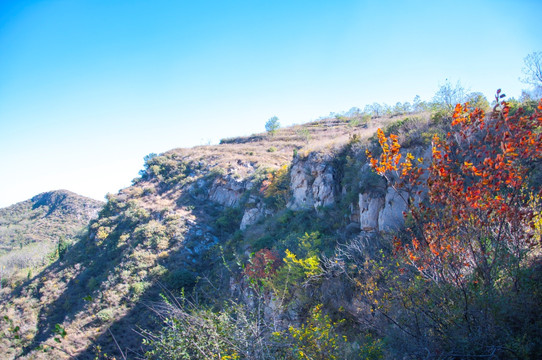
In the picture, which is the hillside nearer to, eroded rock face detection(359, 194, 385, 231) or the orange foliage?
eroded rock face detection(359, 194, 385, 231)

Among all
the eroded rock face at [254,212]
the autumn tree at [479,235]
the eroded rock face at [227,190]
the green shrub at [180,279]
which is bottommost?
the green shrub at [180,279]

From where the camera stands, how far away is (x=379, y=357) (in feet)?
15.1

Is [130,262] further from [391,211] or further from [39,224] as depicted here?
[39,224]

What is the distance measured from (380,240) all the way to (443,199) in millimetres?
5963

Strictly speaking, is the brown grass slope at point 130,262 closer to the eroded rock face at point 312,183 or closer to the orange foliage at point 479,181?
the eroded rock face at point 312,183

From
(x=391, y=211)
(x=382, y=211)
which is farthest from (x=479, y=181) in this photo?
(x=382, y=211)

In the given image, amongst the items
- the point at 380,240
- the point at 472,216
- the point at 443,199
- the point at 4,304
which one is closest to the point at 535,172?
the point at 380,240

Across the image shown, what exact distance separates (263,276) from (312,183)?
23.6ft

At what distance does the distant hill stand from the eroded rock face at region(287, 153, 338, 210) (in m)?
40.3

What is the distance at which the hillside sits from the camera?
3715 millimetres

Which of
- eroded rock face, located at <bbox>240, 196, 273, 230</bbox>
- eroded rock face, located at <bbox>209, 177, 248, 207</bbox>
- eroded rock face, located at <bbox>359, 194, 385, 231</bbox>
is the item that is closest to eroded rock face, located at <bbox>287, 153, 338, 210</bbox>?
eroded rock face, located at <bbox>359, 194, 385, 231</bbox>

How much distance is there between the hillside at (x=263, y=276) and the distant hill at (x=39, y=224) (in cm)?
1692

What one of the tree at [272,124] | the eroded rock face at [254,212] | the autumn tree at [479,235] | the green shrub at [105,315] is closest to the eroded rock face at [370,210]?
the autumn tree at [479,235]

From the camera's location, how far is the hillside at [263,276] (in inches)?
146
